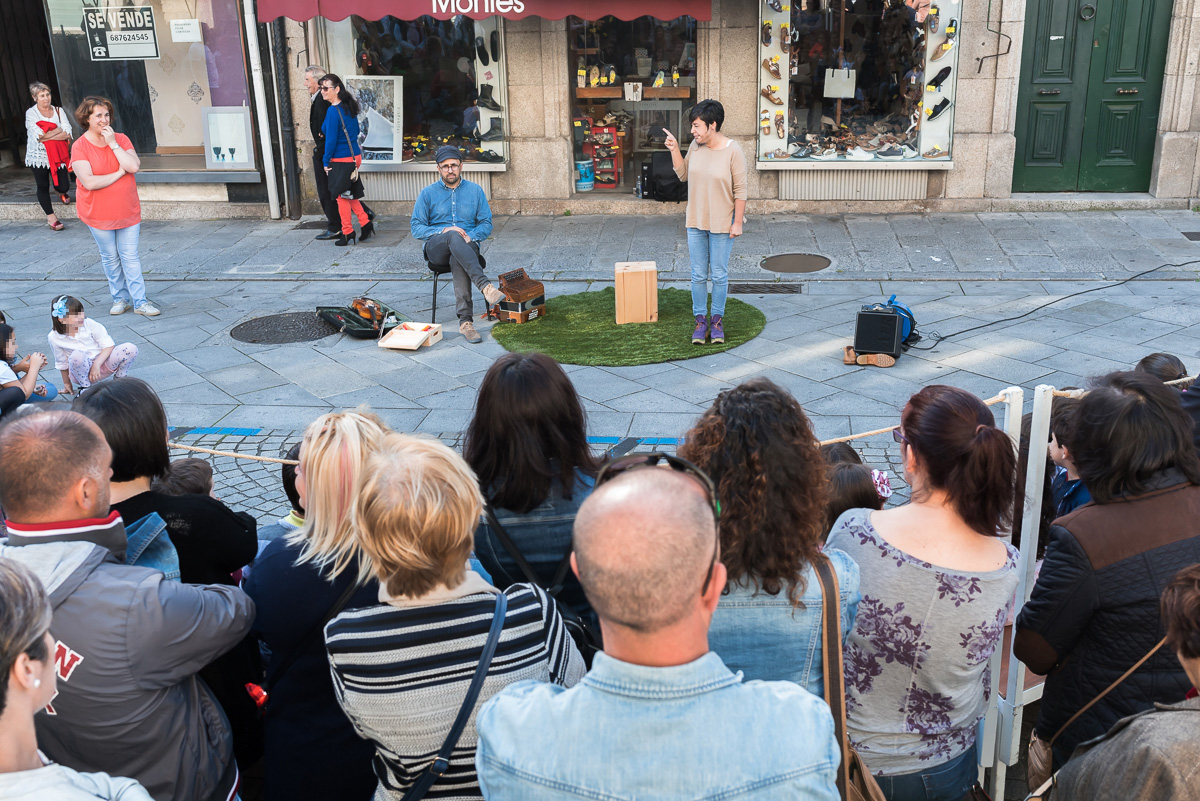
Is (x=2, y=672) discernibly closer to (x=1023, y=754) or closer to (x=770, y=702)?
(x=770, y=702)

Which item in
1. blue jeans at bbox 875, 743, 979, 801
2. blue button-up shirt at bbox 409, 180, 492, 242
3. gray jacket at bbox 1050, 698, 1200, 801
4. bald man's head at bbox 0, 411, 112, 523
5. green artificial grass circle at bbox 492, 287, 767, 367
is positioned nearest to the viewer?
gray jacket at bbox 1050, 698, 1200, 801

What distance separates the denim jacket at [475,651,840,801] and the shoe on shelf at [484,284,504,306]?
6961 millimetres

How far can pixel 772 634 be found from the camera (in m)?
2.22

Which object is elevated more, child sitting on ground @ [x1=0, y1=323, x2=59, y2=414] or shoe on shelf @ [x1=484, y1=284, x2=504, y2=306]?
child sitting on ground @ [x1=0, y1=323, x2=59, y2=414]

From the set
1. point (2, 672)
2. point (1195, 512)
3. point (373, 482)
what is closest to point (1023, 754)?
point (1195, 512)

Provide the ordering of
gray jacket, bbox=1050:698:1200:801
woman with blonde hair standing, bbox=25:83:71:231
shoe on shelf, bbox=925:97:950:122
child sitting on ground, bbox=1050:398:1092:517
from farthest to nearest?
woman with blonde hair standing, bbox=25:83:71:231 → shoe on shelf, bbox=925:97:950:122 → child sitting on ground, bbox=1050:398:1092:517 → gray jacket, bbox=1050:698:1200:801

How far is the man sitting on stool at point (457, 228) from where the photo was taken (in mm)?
8414

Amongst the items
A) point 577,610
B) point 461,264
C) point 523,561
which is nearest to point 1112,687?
point 577,610

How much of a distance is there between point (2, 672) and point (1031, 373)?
21.6 ft

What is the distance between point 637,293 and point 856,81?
4988 mm

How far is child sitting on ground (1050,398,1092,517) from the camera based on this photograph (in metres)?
2.89

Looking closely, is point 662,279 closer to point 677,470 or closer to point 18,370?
point 18,370

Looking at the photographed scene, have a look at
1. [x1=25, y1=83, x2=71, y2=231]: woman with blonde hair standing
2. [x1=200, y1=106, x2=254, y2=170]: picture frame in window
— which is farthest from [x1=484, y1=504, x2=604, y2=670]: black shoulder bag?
[x1=25, y1=83, x2=71, y2=231]: woman with blonde hair standing

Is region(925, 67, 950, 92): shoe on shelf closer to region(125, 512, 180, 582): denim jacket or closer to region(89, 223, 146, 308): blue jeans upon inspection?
region(89, 223, 146, 308): blue jeans
